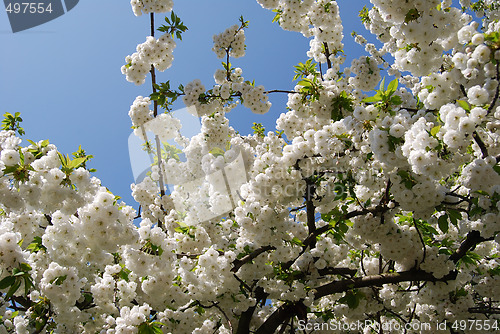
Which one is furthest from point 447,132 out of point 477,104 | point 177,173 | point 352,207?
point 177,173

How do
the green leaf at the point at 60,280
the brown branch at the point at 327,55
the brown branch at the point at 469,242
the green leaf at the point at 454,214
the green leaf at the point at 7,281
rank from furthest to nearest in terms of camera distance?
the brown branch at the point at 327,55 < the brown branch at the point at 469,242 < the green leaf at the point at 454,214 < the green leaf at the point at 60,280 < the green leaf at the point at 7,281

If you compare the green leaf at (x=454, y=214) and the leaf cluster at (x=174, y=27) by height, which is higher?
the leaf cluster at (x=174, y=27)

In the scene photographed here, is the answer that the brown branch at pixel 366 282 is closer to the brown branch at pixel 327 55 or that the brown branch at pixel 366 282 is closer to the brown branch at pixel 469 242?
the brown branch at pixel 469 242

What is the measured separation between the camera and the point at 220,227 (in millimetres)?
5980

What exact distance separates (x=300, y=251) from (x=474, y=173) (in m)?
2.89

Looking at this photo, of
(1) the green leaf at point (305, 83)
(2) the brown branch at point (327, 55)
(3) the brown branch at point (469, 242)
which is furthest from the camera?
(2) the brown branch at point (327, 55)

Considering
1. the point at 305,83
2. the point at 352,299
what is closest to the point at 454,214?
the point at 352,299

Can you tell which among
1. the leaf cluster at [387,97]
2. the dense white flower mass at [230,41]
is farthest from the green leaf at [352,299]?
the dense white flower mass at [230,41]

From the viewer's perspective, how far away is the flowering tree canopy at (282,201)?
3.56 meters

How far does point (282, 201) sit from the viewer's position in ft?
16.5

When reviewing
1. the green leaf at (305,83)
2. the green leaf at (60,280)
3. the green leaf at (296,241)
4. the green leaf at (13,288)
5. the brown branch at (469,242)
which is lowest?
the green leaf at (13,288)

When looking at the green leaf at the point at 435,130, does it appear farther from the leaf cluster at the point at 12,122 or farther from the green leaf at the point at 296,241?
the leaf cluster at the point at 12,122

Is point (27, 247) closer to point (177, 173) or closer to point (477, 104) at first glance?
point (177, 173)

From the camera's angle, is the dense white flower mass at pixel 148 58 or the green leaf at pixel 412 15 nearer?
the green leaf at pixel 412 15
